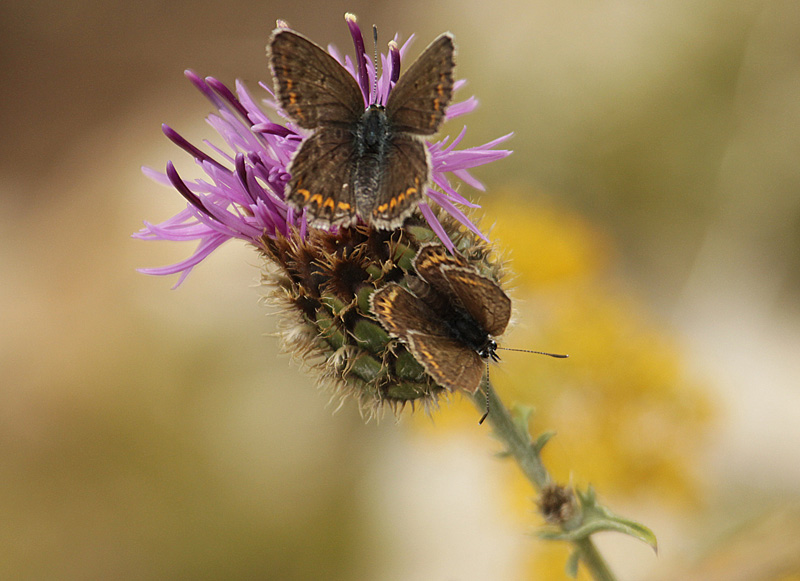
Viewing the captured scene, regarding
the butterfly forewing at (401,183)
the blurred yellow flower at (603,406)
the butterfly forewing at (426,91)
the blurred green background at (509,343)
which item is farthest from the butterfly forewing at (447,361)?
the blurred green background at (509,343)

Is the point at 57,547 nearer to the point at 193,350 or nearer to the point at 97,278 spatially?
→ the point at 193,350

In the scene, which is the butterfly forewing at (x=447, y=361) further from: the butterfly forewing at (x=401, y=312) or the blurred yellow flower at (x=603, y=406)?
the blurred yellow flower at (x=603, y=406)

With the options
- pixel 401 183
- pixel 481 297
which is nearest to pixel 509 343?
pixel 481 297

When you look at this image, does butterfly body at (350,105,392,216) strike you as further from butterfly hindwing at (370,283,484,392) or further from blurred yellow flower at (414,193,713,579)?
blurred yellow flower at (414,193,713,579)

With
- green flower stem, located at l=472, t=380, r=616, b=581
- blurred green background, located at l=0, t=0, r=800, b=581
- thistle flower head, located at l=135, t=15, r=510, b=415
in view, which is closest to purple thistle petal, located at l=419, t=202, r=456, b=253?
thistle flower head, located at l=135, t=15, r=510, b=415

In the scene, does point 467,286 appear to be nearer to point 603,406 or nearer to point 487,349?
point 487,349

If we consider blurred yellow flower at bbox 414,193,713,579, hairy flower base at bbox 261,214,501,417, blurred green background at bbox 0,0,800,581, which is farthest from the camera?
blurred green background at bbox 0,0,800,581

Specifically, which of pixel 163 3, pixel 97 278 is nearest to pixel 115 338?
pixel 97 278
